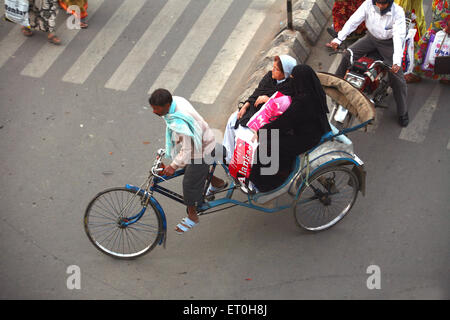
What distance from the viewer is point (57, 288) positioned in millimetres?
4867

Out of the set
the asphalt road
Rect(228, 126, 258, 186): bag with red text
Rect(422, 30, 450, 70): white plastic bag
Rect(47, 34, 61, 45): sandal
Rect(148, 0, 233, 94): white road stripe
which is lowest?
the asphalt road

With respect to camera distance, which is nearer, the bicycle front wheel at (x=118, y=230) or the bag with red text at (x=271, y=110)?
the bag with red text at (x=271, y=110)

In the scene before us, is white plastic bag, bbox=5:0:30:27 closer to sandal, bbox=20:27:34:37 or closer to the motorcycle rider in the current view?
sandal, bbox=20:27:34:37

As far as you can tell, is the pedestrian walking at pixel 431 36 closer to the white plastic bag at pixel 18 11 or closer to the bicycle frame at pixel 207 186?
the bicycle frame at pixel 207 186

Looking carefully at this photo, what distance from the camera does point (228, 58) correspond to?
7.30 meters

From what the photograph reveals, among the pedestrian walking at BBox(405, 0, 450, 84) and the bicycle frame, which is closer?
the bicycle frame

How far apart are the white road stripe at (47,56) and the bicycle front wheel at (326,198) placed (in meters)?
4.46

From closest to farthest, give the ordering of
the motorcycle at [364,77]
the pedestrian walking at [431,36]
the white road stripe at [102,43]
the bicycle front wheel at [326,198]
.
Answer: the bicycle front wheel at [326,198] → the motorcycle at [364,77] → the pedestrian walking at [431,36] → the white road stripe at [102,43]

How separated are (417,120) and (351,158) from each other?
204cm

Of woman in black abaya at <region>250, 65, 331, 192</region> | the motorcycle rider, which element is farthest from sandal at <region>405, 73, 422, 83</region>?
woman in black abaya at <region>250, 65, 331, 192</region>

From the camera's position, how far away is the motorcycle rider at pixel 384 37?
216 inches

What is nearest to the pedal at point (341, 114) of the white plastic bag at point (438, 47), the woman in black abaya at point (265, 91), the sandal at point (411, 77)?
the woman in black abaya at point (265, 91)

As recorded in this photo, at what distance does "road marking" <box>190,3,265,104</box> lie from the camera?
685 cm
